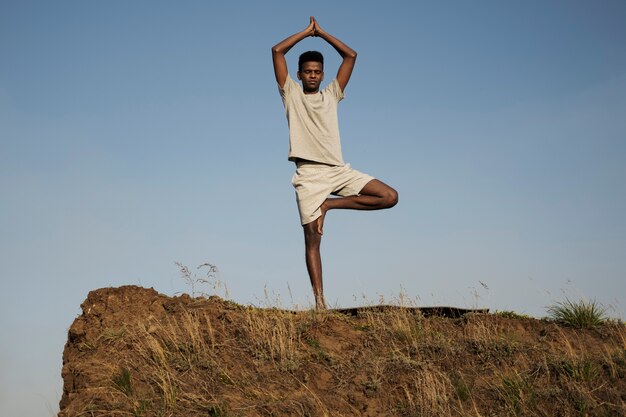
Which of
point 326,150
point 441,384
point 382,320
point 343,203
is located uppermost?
point 326,150

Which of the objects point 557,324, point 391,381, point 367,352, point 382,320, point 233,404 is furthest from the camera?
point 557,324

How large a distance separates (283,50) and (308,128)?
114 cm

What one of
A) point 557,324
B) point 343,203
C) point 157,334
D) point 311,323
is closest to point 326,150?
point 343,203

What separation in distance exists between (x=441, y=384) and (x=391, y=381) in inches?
22.1

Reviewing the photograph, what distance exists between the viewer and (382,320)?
10.0 metres

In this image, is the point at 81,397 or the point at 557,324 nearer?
the point at 81,397

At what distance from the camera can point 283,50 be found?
407 inches

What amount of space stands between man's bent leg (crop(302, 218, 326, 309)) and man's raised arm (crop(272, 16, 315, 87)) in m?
2.09

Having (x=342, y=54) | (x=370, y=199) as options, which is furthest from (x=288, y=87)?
(x=370, y=199)

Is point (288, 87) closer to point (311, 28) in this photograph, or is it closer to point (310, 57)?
point (310, 57)

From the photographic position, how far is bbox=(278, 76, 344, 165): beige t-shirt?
10.5 m

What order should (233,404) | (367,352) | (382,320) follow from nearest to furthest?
(233,404) → (367,352) → (382,320)

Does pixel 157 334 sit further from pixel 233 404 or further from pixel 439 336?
pixel 439 336

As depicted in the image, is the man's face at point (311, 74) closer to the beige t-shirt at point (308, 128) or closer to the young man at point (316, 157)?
the young man at point (316, 157)
